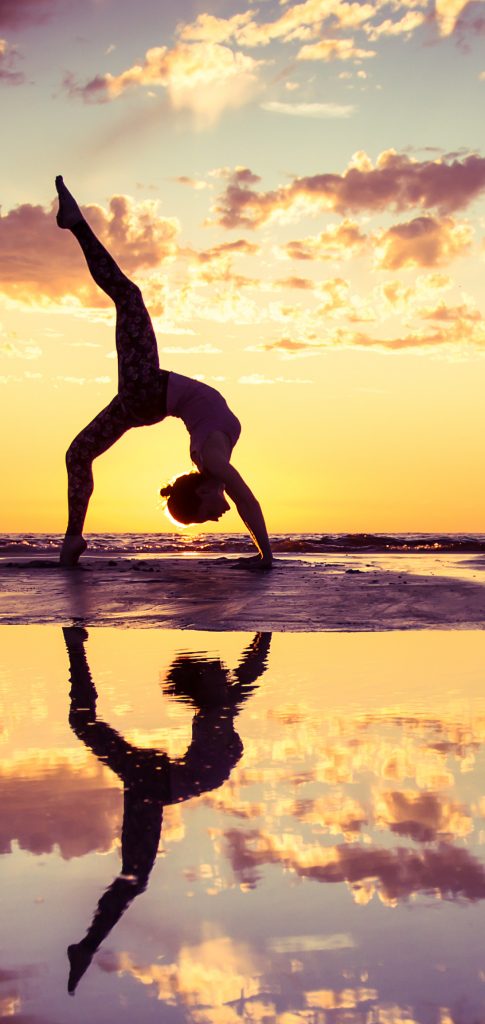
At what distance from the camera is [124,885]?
55.2 inches

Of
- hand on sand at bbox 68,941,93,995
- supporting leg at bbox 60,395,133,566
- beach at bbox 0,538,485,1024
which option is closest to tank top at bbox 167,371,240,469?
Answer: supporting leg at bbox 60,395,133,566

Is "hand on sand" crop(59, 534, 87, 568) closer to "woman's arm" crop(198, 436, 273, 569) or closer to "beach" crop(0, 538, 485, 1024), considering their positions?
"woman's arm" crop(198, 436, 273, 569)

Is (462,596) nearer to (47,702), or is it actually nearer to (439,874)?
(47,702)

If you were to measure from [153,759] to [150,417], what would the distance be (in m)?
5.38

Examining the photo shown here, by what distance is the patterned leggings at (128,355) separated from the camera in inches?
282

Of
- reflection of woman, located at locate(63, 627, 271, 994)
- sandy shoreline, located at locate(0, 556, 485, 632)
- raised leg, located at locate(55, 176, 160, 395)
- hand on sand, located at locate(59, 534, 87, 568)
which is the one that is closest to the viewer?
reflection of woman, located at locate(63, 627, 271, 994)

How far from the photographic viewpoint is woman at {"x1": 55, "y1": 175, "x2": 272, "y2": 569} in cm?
688

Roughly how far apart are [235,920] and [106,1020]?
0.89 ft

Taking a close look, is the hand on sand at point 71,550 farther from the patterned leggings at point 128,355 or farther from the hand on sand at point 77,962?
the hand on sand at point 77,962

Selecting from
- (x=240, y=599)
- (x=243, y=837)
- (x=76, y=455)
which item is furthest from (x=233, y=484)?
(x=243, y=837)

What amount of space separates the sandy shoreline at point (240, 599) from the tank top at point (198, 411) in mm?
1032

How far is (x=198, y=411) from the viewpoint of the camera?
7020 mm

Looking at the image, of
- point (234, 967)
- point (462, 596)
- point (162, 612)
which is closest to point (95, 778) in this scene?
point (234, 967)

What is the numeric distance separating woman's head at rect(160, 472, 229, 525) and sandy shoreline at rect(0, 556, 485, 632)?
45 cm
